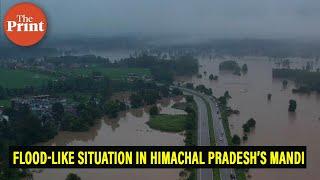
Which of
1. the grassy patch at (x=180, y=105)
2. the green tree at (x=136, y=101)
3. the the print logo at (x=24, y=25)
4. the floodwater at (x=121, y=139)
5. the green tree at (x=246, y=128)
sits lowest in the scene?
the floodwater at (x=121, y=139)

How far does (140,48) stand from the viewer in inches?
1257

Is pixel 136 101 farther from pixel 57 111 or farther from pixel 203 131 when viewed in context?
pixel 203 131

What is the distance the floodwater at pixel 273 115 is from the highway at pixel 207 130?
1.28 ft

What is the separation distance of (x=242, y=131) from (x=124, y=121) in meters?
2.84

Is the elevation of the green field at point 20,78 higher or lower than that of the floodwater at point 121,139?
higher

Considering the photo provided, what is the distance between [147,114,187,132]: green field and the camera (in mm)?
9867

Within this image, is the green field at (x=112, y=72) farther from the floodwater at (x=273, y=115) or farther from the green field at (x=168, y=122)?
the green field at (x=168, y=122)

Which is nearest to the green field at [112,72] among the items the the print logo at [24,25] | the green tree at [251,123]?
the green tree at [251,123]

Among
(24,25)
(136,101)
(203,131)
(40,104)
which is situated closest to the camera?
(24,25)

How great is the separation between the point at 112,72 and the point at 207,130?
386 inches

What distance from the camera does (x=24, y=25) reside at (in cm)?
396

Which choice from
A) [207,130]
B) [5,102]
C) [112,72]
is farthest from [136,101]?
[112,72]
